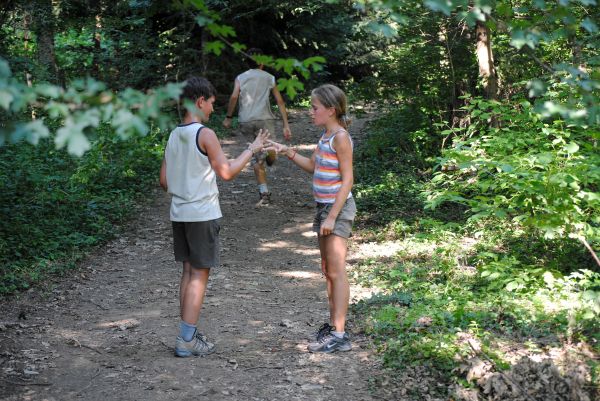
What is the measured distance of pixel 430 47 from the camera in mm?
12023

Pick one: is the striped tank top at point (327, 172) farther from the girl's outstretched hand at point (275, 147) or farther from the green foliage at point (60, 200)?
the green foliage at point (60, 200)

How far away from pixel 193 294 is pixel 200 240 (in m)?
0.46

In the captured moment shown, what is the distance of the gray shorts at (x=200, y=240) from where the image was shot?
5.21 m

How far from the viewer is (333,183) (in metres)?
5.26

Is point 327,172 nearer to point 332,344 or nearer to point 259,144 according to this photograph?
point 259,144

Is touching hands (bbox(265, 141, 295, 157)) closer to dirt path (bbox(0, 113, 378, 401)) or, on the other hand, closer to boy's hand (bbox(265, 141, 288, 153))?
boy's hand (bbox(265, 141, 288, 153))

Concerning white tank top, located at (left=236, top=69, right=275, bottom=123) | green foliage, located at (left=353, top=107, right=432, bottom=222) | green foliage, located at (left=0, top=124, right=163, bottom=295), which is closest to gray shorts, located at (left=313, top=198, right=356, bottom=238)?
green foliage, located at (left=0, top=124, right=163, bottom=295)

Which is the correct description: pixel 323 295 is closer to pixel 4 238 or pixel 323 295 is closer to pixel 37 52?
pixel 4 238

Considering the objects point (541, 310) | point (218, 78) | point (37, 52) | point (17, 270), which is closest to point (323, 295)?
point (541, 310)

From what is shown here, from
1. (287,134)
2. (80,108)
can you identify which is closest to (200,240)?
(80,108)

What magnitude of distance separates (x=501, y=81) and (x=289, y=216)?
4.48 meters

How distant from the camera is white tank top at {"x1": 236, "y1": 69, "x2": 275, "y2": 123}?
10.6 m

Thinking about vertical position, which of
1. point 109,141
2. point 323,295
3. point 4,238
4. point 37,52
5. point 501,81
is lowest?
A: point 323,295

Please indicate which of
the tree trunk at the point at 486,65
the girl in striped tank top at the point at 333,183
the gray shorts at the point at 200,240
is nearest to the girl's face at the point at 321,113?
the girl in striped tank top at the point at 333,183
